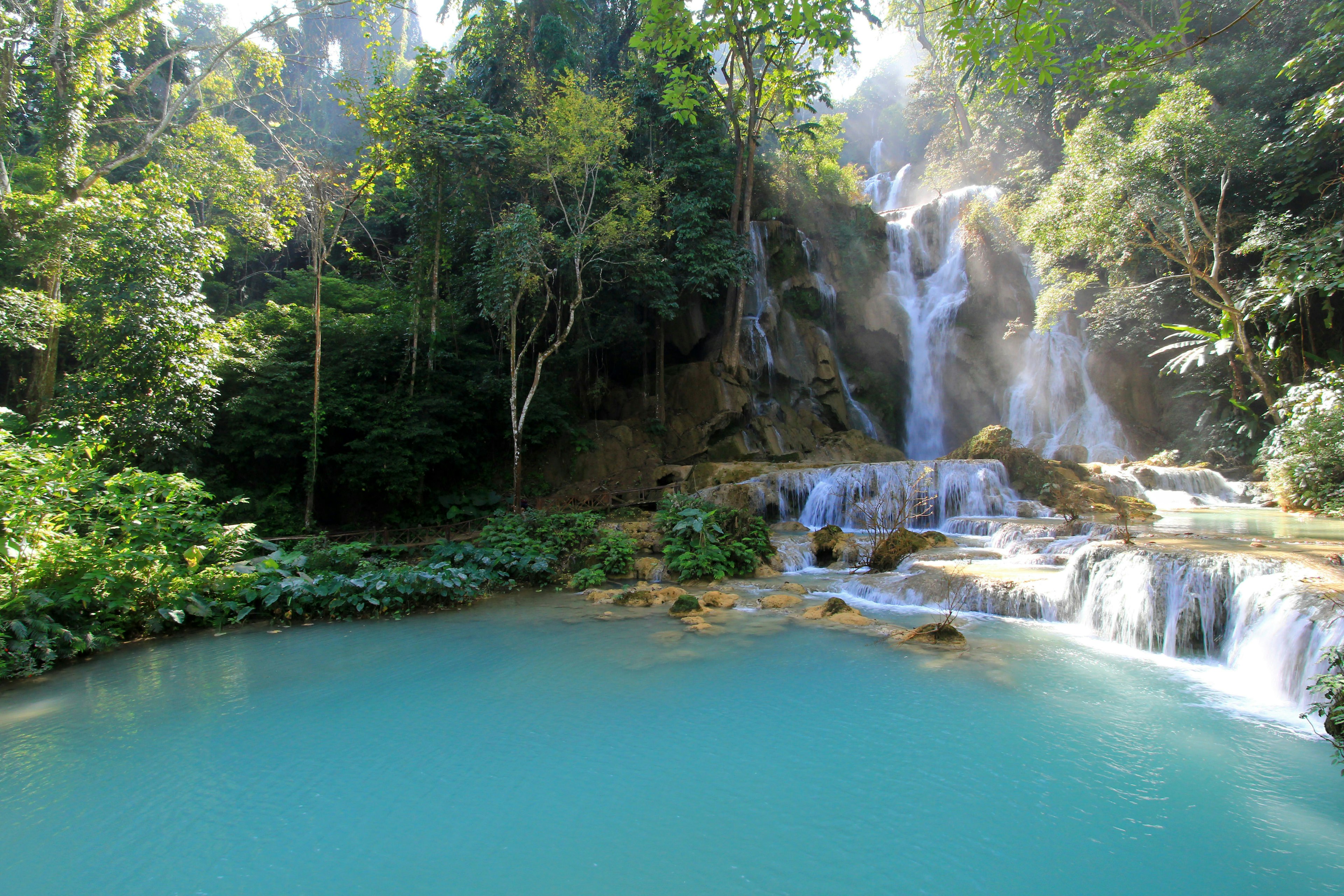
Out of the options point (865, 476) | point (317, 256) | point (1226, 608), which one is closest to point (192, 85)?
point (317, 256)

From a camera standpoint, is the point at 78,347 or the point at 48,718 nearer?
the point at 48,718

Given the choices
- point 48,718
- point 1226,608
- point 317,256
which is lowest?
point 48,718

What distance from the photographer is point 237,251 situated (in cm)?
1983

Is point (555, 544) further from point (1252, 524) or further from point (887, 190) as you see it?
point (887, 190)

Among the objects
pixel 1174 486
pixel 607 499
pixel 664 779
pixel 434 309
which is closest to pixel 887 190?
pixel 1174 486

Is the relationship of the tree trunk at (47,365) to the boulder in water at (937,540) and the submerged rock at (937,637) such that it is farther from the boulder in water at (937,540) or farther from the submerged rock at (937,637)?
the boulder in water at (937,540)

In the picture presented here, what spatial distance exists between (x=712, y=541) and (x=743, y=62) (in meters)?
17.1

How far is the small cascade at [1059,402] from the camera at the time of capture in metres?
19.8

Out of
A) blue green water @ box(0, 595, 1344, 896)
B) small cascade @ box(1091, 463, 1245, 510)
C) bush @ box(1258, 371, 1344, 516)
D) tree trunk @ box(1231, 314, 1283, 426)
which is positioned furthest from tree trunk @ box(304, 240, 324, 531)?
tree trunk @ box(1231, 314, 1283, 426)

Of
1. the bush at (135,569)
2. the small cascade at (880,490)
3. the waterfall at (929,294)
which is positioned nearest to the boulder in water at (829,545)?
the small cascade at (880,490)

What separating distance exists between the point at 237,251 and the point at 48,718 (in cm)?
1904

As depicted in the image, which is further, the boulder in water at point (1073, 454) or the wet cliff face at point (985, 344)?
the wet cliff face at point (985, 344)

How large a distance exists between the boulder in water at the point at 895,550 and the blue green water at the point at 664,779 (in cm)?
324

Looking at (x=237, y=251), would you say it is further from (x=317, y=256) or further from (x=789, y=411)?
(x=789, y=411)
